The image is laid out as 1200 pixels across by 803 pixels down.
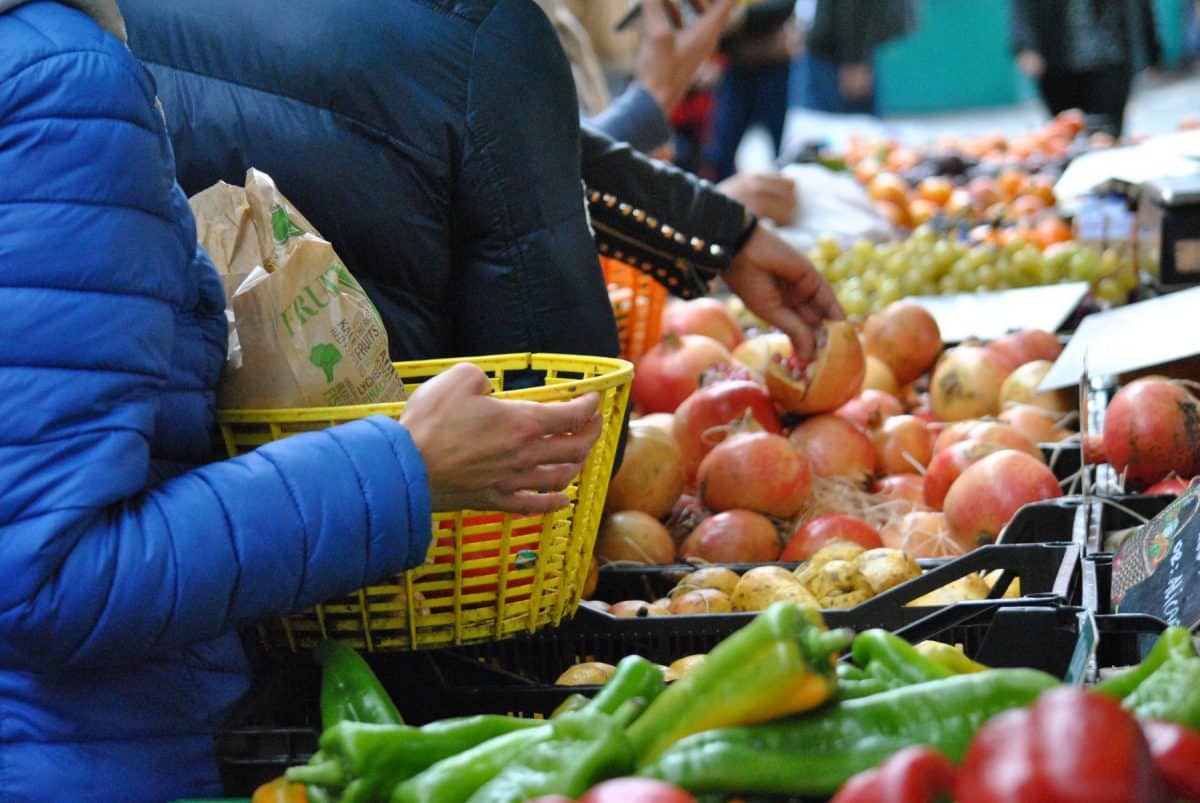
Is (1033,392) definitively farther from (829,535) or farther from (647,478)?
(647,478)

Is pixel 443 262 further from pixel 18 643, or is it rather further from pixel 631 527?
pixel 18 643

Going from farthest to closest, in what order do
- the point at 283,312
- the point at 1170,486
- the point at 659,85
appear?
the point at 659,85, the point at 1170,486, the point at 283,312

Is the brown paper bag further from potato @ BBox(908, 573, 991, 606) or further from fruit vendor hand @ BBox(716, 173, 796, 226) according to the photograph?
fruit vendor hand @ BBox(716, 173, 796, 226)

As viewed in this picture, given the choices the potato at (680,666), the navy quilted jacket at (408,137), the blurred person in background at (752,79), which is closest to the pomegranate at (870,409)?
the navy quilted jacket at (408,137)

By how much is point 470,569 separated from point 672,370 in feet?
5.35

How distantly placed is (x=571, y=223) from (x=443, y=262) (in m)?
0.22

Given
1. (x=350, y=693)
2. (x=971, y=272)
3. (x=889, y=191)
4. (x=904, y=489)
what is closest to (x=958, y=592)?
(x=904, y=489)

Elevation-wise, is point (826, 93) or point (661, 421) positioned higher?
point (826, 93)

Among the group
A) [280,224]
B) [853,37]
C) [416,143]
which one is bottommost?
[280,224]

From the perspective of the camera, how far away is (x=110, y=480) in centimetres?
138

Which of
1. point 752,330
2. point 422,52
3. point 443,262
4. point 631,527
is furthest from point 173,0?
point 752,330

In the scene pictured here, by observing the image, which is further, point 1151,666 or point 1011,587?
point 1011,587

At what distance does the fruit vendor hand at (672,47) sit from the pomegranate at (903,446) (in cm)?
171

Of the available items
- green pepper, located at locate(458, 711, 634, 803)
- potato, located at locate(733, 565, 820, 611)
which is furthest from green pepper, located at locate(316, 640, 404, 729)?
potato, located at locate(733, 565, 820, 611)
